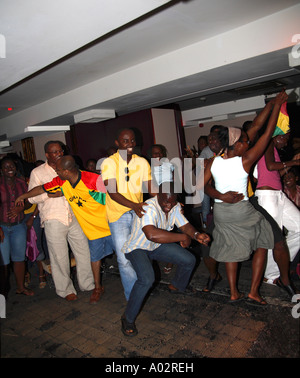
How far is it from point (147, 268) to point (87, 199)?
4.26ft

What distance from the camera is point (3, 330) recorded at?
11.4 ft

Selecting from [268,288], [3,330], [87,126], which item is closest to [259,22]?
[268,288]

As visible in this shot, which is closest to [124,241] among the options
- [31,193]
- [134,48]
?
[31,193]

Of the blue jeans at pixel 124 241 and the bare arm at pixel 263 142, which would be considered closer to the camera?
the bare arm at pixel 263 142

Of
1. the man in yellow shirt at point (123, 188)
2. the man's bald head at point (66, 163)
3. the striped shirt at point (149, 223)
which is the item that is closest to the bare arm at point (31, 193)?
the man's bald head at point (66, 163)

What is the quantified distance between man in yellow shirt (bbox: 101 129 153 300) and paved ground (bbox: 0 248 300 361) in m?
0.48

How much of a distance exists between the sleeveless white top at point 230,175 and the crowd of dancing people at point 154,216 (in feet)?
0.03

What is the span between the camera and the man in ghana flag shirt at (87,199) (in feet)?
12.2

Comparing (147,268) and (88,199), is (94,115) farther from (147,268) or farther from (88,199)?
(147,268)

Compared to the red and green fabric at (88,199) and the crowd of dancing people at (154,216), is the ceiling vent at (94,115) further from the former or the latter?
the red and green fabric at (88,199)

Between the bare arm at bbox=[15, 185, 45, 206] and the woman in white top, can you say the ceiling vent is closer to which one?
the bare arm at bbox=[15, 185, 45, 206]

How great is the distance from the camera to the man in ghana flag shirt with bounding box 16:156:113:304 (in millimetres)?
3713

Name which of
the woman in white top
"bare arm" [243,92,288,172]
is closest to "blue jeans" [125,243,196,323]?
the woman in white top

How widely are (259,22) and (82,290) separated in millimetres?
4172
